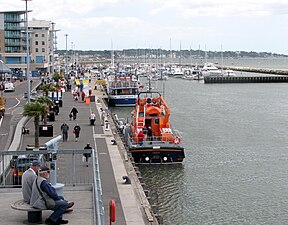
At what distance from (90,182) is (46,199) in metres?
10.8

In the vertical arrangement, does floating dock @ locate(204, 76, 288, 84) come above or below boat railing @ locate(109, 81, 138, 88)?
below

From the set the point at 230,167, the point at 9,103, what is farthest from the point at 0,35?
the point at 230,167

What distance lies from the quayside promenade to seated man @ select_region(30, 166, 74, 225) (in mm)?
392

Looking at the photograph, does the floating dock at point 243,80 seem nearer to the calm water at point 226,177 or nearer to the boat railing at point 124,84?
the boat railing at point 124,84

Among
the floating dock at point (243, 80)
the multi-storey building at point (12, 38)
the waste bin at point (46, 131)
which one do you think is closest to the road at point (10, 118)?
the waste bin at point (46, 131)

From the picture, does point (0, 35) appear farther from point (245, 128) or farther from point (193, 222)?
point (193, 222)

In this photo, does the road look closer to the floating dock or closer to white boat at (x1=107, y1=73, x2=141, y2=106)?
white boat at (x1=107, y1=73, x2=141, y2=106)

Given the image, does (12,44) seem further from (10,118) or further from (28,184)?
(28,184)

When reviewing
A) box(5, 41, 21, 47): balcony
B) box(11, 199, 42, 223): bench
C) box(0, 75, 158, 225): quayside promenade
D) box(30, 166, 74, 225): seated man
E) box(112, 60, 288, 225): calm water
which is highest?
box(5, 41, 21, 47): balcony

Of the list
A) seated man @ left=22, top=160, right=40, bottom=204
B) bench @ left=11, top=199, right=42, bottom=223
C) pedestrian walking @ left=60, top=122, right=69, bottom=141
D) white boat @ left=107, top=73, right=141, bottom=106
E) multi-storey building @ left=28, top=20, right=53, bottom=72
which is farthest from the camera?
multi-storey building @ left=28, top=20, right=53, bottom=72

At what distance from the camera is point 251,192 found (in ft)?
101

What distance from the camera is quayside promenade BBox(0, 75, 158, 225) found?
12352 mm

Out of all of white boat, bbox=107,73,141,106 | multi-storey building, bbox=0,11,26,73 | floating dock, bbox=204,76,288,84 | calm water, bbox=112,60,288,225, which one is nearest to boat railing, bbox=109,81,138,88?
white boat, bbox=107,73,141,106

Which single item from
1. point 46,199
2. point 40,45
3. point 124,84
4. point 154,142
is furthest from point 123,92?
point 46,199
